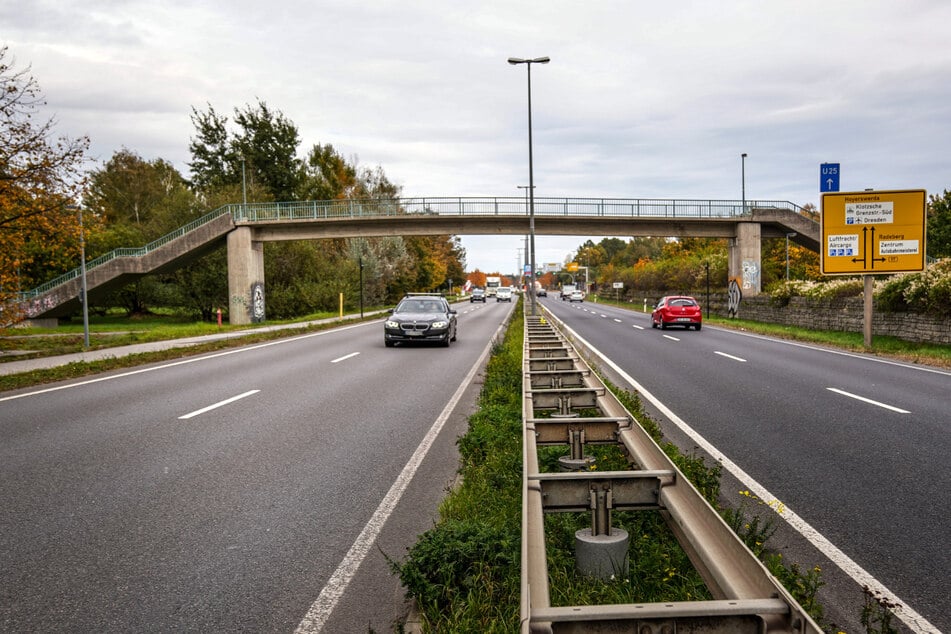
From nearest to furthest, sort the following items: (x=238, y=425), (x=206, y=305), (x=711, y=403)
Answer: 1. (x=238, y=425)
2. (x=711, y=403)
3. (x=206, y=305)

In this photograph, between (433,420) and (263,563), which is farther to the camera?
(433,420)

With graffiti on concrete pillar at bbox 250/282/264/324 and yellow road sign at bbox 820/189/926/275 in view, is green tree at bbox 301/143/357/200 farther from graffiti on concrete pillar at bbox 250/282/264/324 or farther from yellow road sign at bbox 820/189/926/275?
yellow road sign at bbox 820/189/926/275

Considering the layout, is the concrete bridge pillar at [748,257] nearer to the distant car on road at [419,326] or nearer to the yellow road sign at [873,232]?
the yellow road sign at [873,232]

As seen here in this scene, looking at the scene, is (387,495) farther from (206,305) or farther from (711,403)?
(206,305)

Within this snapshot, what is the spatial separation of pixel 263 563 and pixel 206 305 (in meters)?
43.9

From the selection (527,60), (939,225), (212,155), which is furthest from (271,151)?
(939,225)

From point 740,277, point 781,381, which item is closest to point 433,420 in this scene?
point 781,381

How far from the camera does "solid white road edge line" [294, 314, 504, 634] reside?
3404 mm

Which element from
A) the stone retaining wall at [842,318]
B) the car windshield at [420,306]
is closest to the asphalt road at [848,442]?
the stone retaining wall at [842,318]

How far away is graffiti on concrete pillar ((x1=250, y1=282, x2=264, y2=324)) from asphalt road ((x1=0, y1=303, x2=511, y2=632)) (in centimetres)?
2899

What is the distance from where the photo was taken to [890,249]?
19.4 m

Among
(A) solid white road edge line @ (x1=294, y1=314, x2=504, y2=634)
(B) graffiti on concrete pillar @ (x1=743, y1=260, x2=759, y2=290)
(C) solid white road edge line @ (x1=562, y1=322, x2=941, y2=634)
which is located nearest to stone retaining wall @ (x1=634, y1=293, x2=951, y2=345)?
(B) graffiti on concrete pillar @ (x1=743, y1=260, x2=759, y2=290)

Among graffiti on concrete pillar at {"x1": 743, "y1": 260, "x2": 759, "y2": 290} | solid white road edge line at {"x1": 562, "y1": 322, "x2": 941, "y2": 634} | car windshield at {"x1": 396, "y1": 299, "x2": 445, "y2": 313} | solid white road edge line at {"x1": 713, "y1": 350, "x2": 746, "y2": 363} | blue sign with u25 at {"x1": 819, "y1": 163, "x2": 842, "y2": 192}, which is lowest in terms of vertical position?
solid white road edge line at {"x1": 713, "y1": 350, "x2": 746, "y2": 363}

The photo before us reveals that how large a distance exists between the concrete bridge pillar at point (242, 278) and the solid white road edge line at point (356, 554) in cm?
3455
